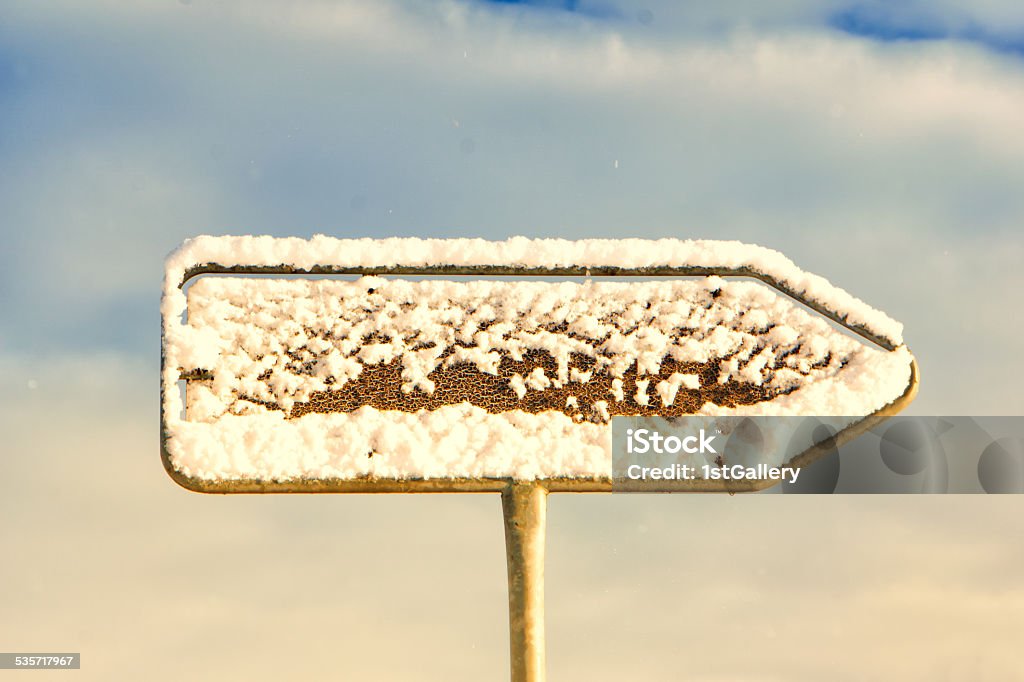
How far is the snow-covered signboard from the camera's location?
1.68 metres

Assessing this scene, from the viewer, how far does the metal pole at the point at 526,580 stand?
66.2 inches

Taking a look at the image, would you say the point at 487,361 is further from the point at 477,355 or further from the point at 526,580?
the point at 526,580

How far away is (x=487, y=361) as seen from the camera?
173cm

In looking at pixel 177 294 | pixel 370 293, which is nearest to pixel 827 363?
pixel 370 293

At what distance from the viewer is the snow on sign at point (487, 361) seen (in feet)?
5.52

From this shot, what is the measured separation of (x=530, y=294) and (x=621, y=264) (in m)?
0.17

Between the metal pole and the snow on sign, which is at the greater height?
the snow on sign

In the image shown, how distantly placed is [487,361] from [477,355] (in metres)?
0.02

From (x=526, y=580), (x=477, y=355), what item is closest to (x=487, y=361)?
(x=477, y=355)

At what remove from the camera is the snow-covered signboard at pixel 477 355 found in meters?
1.68

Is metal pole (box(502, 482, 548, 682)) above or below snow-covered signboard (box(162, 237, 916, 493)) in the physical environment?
below

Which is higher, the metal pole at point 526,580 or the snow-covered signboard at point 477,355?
the snow-covered signboard at point 477,355

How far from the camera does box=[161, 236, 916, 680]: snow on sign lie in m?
1.68

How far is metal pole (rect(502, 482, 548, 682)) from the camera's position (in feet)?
5.51
